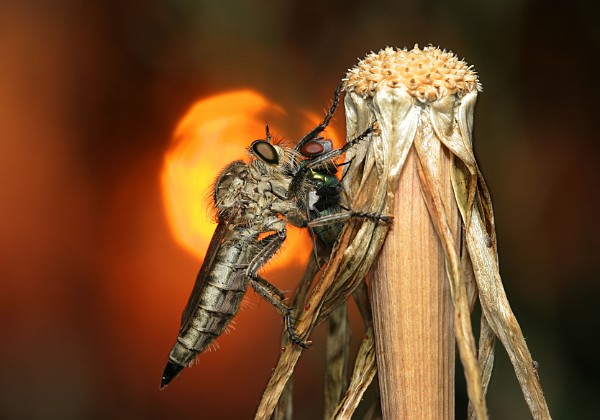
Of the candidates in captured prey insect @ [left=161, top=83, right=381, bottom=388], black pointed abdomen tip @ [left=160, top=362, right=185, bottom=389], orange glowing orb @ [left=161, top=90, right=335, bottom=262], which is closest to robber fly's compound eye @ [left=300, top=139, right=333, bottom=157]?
captured prey insect @ [left=161, top=83, right=381, bottom=388]

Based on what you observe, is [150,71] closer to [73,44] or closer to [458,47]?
[73,44]

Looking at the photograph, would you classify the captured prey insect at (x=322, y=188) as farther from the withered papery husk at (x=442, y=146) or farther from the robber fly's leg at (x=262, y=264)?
the robber fly's leg at (x=262, y=264)

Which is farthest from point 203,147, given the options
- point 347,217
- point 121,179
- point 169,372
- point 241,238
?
point 347,217

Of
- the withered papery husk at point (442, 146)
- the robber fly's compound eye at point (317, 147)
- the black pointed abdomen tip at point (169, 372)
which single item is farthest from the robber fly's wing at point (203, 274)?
the withered papery husk at point (442, 146)

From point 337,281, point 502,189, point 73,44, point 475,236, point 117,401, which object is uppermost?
point 73,44

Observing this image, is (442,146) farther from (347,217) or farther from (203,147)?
(203,147)

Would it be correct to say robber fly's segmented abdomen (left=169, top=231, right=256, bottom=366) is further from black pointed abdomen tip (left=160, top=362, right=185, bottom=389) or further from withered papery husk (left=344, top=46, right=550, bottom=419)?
withered papery husk (left=344, top=46, right=550, bottom=419)

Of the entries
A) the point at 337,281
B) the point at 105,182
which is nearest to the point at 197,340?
the point at 337,281
